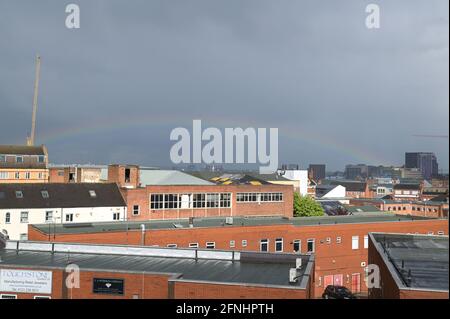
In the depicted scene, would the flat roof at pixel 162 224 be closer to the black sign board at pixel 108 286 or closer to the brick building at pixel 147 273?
the brick building at pixel 147 273

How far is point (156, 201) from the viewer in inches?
1837

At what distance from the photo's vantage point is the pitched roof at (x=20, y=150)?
224ft

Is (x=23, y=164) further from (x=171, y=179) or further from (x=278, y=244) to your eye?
(x=278, y=244)

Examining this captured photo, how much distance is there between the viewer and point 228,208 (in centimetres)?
5003

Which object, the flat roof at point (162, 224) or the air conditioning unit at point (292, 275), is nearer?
the air conditioning unit at point (292, 275)

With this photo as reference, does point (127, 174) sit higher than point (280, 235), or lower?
higher

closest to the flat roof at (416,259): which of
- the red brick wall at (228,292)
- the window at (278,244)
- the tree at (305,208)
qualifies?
the red brick wall at (228,292)

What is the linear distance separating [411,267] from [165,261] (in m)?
10.6

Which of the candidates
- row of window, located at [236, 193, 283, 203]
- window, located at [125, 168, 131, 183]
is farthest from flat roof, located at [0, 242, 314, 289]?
row of window, located at [236, 193, 283, 203]

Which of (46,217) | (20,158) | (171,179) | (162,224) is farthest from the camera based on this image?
(20,158)

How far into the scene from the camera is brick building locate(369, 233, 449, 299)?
1329 centimetres

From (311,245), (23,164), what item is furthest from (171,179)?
(23,164)

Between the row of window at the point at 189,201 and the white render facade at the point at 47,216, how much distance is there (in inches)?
143
